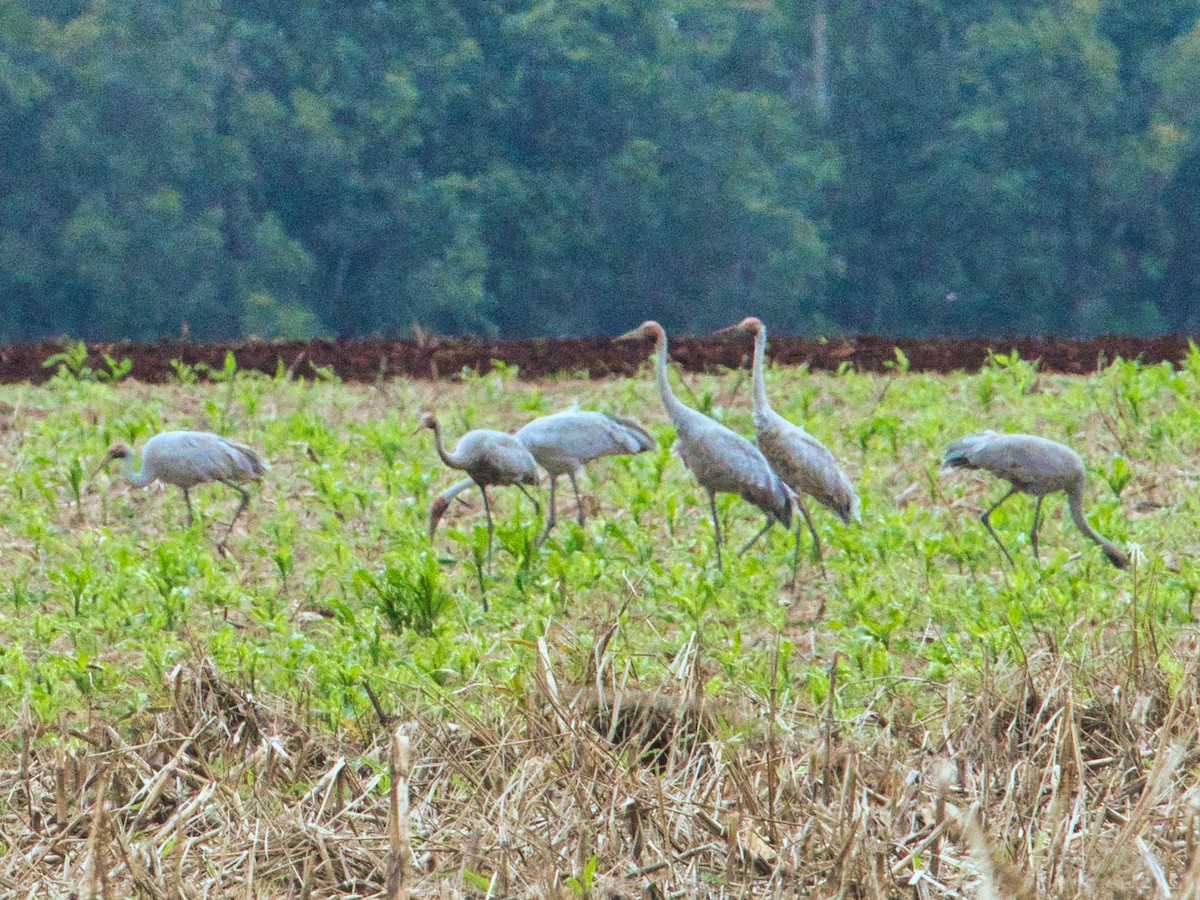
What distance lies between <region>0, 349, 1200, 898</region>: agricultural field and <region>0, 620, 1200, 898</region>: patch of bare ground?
0.01 metres

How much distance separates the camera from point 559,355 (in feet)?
48.3

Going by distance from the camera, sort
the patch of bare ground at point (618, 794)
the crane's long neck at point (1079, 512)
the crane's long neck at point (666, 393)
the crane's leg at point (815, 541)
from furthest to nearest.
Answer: the crane's long neck at point (666, 393)
the crane's leg at point (815, 541)
the crane's long neck at point (1079, 512)
the patch of bare ground at point (618, 794)

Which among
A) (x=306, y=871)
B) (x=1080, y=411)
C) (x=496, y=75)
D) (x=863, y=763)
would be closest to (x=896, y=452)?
(x=1080, y=411)

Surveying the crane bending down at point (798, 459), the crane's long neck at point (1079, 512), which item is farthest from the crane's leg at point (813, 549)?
the crane's long neck at point (1079, 512)

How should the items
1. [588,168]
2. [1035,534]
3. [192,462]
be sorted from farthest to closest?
[588,168] < [192,462] < [1035,534]

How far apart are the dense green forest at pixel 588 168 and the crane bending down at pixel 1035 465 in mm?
26064

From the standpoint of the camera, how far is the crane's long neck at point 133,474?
7.98 m

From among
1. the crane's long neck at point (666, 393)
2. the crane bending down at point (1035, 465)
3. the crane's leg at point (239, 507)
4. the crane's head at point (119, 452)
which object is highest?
the crane's long neck at point (666, 393)

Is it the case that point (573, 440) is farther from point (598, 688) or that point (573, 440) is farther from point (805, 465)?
point (598, 688)

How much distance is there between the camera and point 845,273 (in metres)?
38.4

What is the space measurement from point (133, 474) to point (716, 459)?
289cm

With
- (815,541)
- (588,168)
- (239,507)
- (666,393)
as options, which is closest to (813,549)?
(815,541)

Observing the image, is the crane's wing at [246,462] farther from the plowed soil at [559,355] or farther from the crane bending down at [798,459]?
the plowed soil at [559,355]

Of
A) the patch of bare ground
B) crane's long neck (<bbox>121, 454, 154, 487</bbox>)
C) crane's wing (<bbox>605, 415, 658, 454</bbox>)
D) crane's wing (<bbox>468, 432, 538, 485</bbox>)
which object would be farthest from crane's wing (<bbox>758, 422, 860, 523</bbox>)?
crane's long neck (<bbox>121, 454, 154, 487</bbox>)
